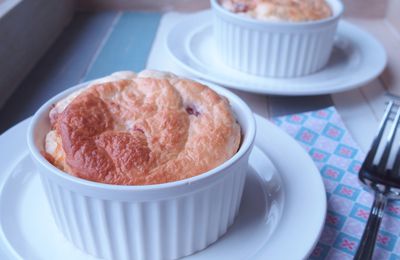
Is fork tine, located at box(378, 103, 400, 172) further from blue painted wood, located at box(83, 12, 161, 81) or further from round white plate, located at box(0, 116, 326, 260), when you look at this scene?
blue painted wood, located at box(83, 12, 161, 81)

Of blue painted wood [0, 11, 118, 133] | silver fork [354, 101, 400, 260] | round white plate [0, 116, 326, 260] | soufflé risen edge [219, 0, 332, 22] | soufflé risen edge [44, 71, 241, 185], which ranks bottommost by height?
blue painted wood [0, 11, 118, 133]

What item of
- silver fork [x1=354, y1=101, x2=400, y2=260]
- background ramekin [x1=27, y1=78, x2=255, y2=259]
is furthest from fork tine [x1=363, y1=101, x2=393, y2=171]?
background ramekin [x1=27, y1=78, x2=255, y2=259]

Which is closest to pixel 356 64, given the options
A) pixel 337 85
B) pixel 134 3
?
pixel 337 85

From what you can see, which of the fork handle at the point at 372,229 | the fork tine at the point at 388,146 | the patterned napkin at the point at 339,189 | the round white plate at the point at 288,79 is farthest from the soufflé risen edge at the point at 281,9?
the fork handle at the point at 372,229

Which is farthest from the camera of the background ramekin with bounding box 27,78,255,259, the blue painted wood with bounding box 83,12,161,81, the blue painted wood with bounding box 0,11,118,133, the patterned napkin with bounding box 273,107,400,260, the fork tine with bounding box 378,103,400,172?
the blue painted wood with bounding box 83,12,161,81

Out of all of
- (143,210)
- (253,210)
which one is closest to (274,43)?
(253,210)

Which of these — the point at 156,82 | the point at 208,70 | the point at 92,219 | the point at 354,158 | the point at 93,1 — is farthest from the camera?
the point at 93,1

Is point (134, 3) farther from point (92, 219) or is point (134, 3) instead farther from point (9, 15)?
point (92, 219)
